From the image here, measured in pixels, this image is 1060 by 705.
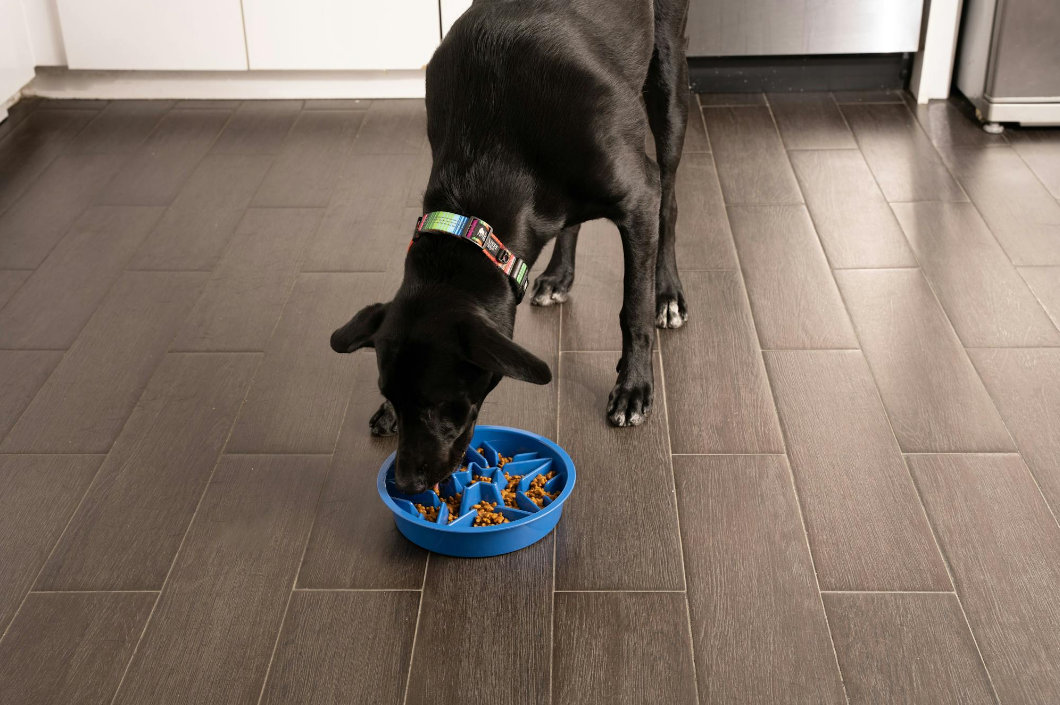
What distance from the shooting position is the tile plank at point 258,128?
13.1 ft

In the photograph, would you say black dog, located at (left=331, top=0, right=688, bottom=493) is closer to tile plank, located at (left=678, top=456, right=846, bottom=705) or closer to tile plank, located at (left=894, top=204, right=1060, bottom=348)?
tile plank, located at (left=678, top=456, right=846, bottom=705)

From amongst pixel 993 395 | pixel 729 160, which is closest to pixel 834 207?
pixel 729 160

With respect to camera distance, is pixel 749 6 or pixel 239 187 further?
pixel 749 6

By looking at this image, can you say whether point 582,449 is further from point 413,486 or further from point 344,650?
point 344,650

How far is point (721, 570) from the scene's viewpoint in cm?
202

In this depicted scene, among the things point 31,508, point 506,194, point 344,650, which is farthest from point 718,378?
point 31,508

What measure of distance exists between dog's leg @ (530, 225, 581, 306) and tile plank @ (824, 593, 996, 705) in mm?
1289

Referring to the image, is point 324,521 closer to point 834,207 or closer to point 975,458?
point 975,458

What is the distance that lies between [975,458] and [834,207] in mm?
1346

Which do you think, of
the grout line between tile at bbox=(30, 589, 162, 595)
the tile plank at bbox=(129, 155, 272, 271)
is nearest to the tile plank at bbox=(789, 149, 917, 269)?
the tile plank at bbox=(129, 155, 272, 271)

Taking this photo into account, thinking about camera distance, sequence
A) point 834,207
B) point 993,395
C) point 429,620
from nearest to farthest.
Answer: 1. point 429,620
2. point 993,395
3. point 834,207

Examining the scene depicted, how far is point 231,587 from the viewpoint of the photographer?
202 centimetres

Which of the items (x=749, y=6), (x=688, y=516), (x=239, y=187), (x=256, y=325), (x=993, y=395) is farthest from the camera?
(x=749, y=6)

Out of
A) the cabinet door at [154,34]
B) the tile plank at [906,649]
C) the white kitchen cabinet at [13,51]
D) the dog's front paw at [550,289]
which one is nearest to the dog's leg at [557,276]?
the dog's front paw at [550,289]
